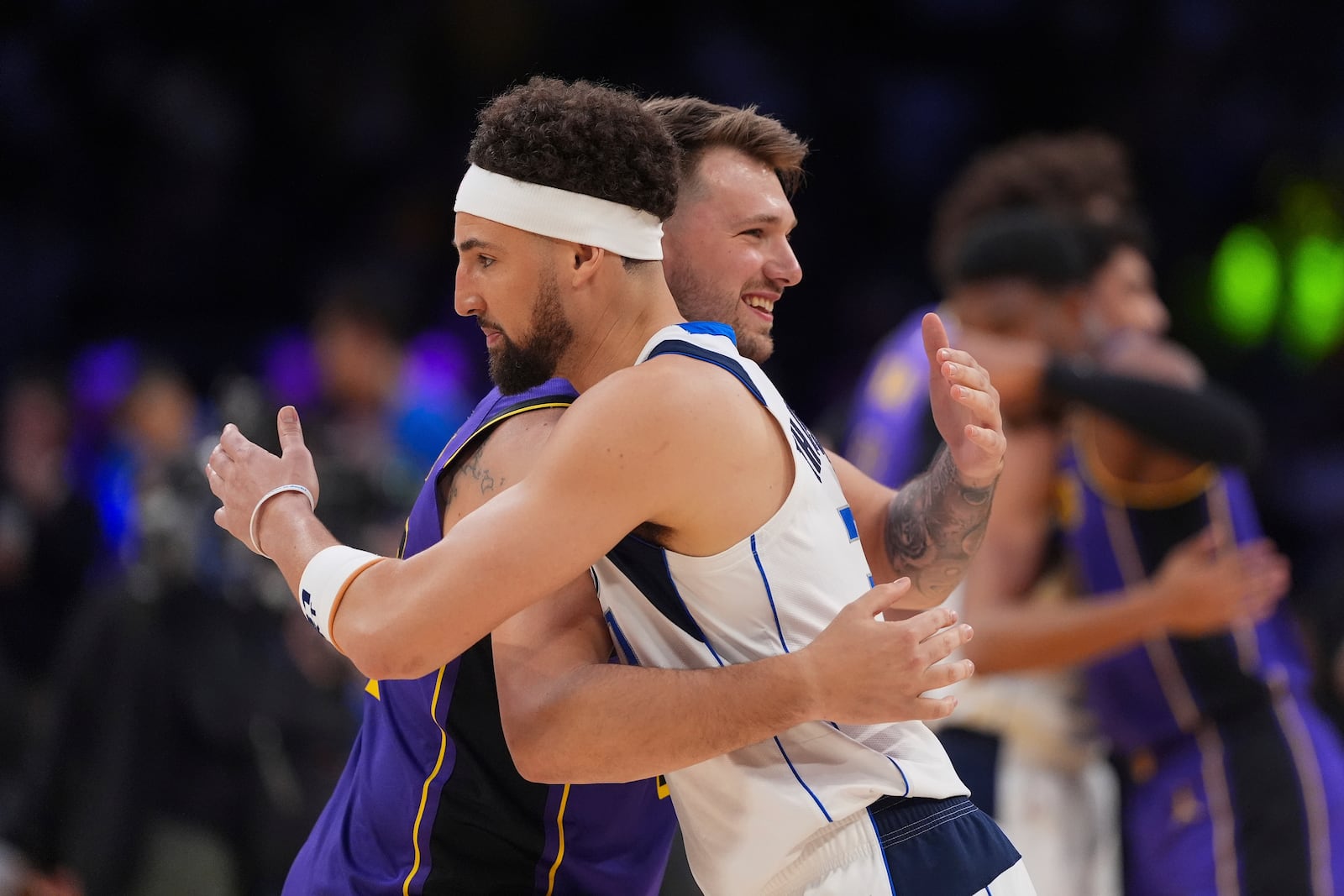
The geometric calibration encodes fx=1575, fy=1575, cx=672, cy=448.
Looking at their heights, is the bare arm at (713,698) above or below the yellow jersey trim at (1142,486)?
below

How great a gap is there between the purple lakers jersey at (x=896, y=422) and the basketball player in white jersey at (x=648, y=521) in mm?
2433

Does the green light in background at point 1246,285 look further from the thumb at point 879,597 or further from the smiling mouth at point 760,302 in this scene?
the thumb at point 879,597

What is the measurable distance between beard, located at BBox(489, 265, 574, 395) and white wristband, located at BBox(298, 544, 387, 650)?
459 millimetres

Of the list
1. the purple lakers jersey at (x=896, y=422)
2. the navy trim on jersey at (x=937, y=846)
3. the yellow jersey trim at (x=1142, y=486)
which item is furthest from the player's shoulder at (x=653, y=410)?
the purple lakers jersey at (x=896, y=422)

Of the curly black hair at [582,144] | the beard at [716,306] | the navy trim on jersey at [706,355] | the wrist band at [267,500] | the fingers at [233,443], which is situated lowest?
the wrist band at [267,500]

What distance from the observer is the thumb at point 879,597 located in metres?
2.67

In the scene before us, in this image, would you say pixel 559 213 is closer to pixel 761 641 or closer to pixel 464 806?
pixel 761 641

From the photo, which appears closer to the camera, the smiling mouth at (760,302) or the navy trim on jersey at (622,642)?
the navy trim on jersey at (622,642)

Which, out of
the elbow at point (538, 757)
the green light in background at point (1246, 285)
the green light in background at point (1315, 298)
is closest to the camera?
the elbow at point (538, 757)

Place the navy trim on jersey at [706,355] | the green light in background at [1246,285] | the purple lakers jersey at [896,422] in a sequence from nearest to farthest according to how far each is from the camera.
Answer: the navy trim on jersey at [706,355], the purple lakers jersey at [896,422], the green light in background at [1246,285]

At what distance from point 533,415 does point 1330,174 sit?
37.6 ft

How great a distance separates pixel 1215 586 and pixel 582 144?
9.25 ft

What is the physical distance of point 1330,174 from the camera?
12734 millimetres

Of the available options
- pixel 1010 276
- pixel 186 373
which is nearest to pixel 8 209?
pixel 186 373
